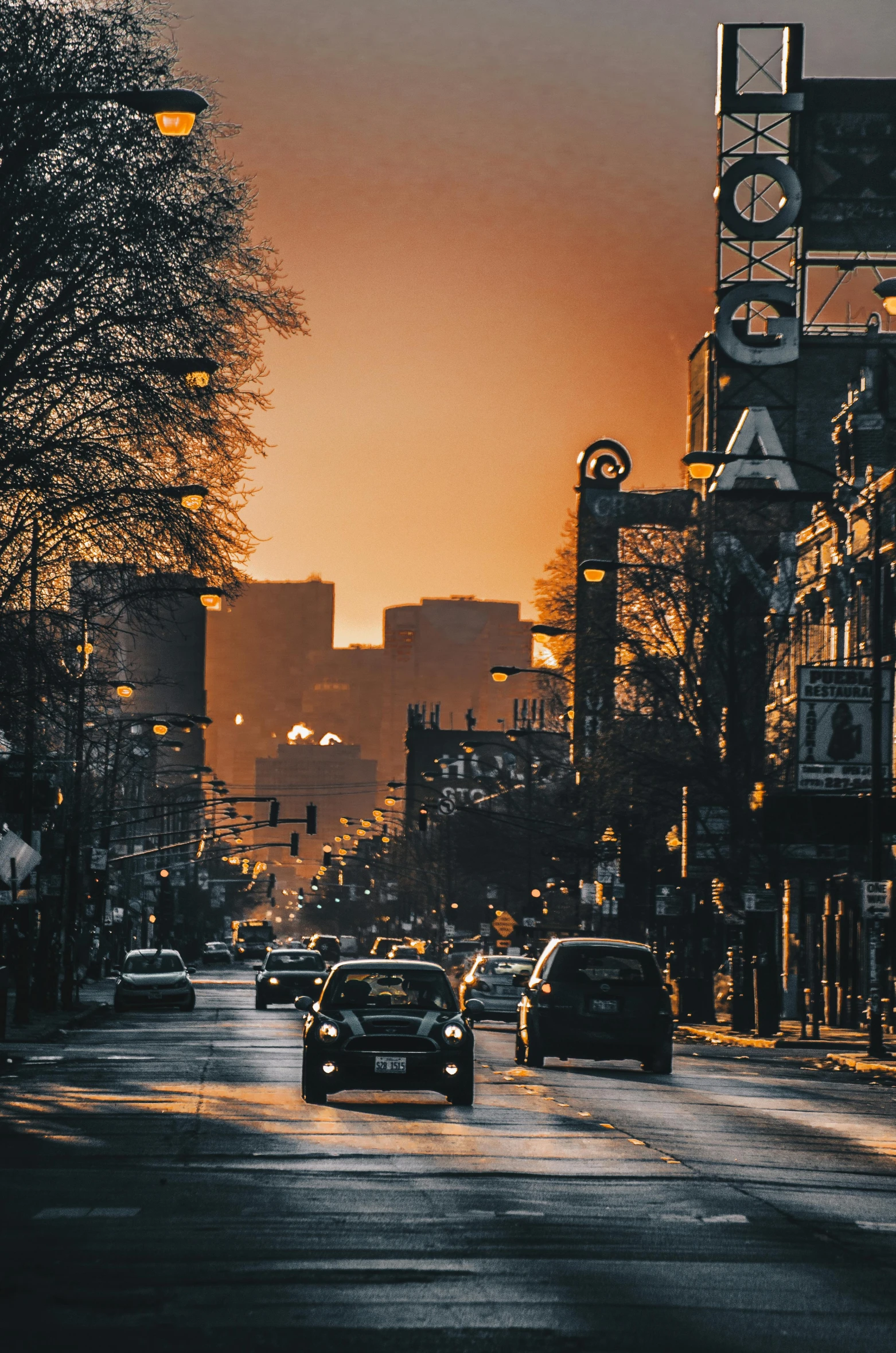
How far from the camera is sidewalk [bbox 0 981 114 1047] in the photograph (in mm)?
38625

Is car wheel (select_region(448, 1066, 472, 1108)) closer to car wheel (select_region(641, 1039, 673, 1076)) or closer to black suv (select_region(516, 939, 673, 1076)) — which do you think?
black suv (select_region(516, 939, 673, 1076))

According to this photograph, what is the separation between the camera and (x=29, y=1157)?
17.1 m

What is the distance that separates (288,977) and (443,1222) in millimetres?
43296

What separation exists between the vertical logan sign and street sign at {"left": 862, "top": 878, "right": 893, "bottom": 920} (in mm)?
3443

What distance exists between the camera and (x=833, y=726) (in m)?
38.5

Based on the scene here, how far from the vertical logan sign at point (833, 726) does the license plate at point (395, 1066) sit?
16.9 meters

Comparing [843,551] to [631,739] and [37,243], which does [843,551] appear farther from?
[37,243]

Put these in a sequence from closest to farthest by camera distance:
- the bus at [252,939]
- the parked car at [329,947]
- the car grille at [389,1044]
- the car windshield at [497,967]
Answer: the car grille at [389,1044] < the car windshield at [497,967] < the parked car at [329,947] < the bus at [252,939]

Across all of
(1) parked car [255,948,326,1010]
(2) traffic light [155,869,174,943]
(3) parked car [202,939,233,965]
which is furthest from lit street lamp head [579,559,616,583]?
(3) parked car [202,939,233,965]

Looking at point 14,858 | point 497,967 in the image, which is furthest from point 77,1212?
point 497,967

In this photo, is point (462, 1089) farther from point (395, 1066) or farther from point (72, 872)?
point (72, 872)

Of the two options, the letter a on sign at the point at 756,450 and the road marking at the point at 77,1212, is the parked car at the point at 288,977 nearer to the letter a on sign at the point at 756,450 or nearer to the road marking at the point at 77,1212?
the letter a on sign at the point at 756,450

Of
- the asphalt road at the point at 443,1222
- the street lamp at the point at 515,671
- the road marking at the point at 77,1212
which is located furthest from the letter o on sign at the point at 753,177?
the road marking at the point at 77,1212

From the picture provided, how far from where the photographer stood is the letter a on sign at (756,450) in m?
80.3
